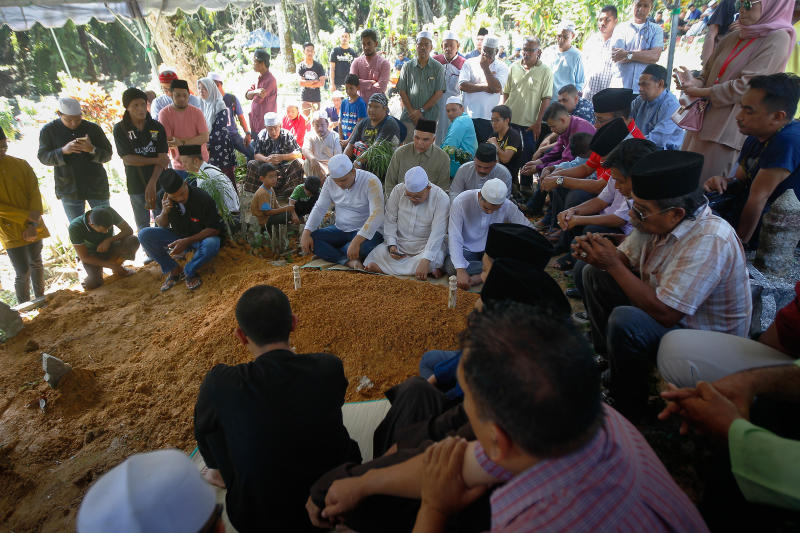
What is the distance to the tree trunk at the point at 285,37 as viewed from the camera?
14.3 metres

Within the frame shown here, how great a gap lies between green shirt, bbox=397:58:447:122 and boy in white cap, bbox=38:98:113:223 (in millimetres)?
4241

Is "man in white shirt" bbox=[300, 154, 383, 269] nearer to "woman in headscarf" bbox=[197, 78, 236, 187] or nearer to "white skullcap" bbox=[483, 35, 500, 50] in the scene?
"woman in headscarf" bbox=[197, 78, 236, 187]

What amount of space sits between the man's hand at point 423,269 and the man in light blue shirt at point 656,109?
3048mm

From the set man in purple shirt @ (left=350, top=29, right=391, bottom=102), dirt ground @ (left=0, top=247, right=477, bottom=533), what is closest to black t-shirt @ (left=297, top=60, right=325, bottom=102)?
man in purple shirt @ (left=350, top=29, right=391, bottom=102)

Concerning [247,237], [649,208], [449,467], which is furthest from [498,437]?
[247,237]

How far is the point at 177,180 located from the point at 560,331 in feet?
15.1

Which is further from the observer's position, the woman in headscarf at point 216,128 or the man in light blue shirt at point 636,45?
the woman in headscarf at point 216,128

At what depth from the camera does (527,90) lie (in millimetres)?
6441

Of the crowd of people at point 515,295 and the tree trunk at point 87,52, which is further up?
the tree trunk at point 87,52

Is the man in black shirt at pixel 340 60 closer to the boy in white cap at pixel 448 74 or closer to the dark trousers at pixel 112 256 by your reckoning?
the boy in white cap at pixel 448 74

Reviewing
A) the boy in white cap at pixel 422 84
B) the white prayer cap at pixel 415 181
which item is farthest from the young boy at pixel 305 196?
the boy in white cap at pixel 422 84

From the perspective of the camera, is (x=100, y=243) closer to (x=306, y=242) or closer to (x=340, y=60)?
(x=306, y=242)

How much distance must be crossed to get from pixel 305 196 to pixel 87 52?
55.7 feet

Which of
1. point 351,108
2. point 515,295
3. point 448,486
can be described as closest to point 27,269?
point 351,108
